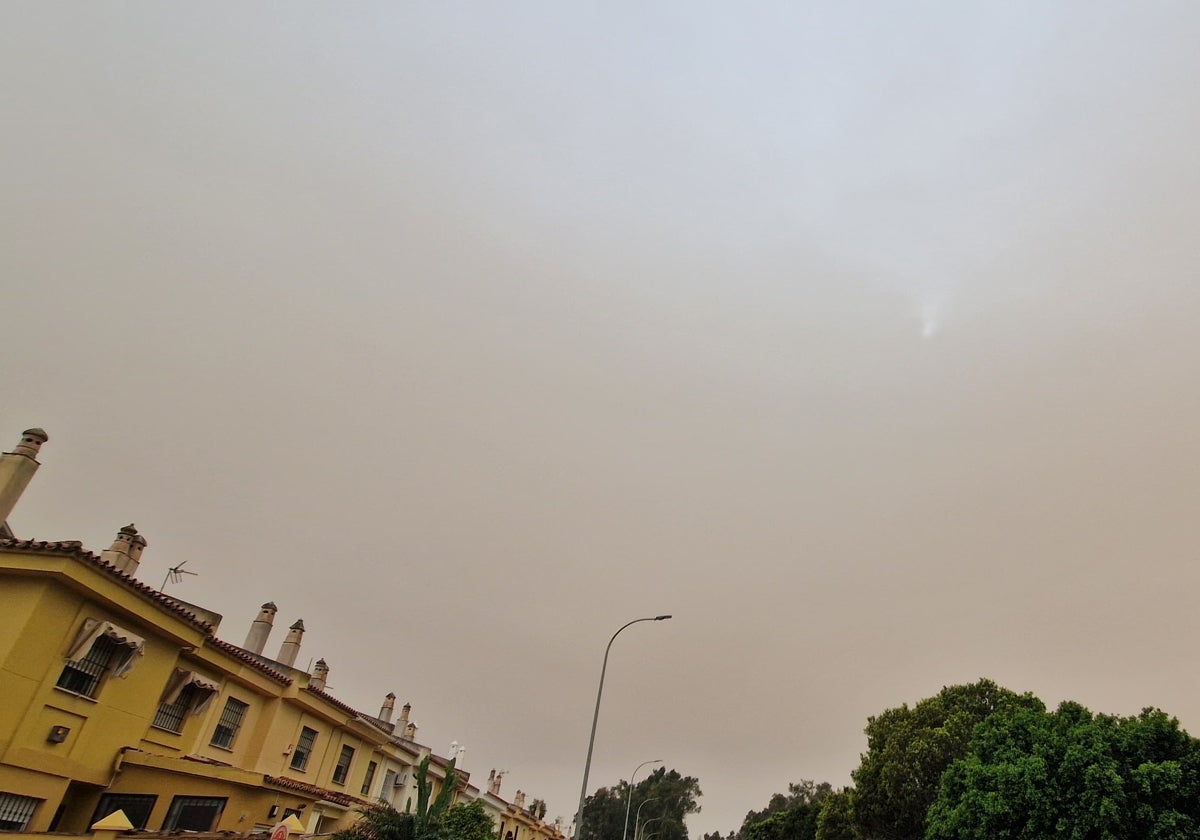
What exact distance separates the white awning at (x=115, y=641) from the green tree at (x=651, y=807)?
95275 mm

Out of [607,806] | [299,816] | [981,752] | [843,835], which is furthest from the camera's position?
[607,806]

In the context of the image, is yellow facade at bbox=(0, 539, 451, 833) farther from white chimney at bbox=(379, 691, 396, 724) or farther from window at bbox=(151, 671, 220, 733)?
white chimney at bbox=(379, 691, 396, 724)

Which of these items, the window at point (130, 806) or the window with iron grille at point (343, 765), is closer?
the window at point (130, 806)

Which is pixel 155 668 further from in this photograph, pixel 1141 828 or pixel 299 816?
pixel 1141 828

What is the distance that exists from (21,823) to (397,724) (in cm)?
4276

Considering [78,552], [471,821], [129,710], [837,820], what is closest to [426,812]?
[129,710]

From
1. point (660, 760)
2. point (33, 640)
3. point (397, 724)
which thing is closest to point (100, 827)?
point (33, 640)

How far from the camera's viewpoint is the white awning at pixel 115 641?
16.3m

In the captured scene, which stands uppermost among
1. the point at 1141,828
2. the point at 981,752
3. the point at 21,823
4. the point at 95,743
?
the point at 981,752

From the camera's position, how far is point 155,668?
19109 mm

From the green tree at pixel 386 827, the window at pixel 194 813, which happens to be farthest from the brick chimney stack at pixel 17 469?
the green tree at pixel 386 827

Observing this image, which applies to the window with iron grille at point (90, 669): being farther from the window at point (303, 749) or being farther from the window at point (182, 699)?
the window at point (303, 749)

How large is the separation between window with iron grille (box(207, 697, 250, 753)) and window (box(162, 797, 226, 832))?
71.5 inches

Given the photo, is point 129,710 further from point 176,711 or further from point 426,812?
point 426,812
